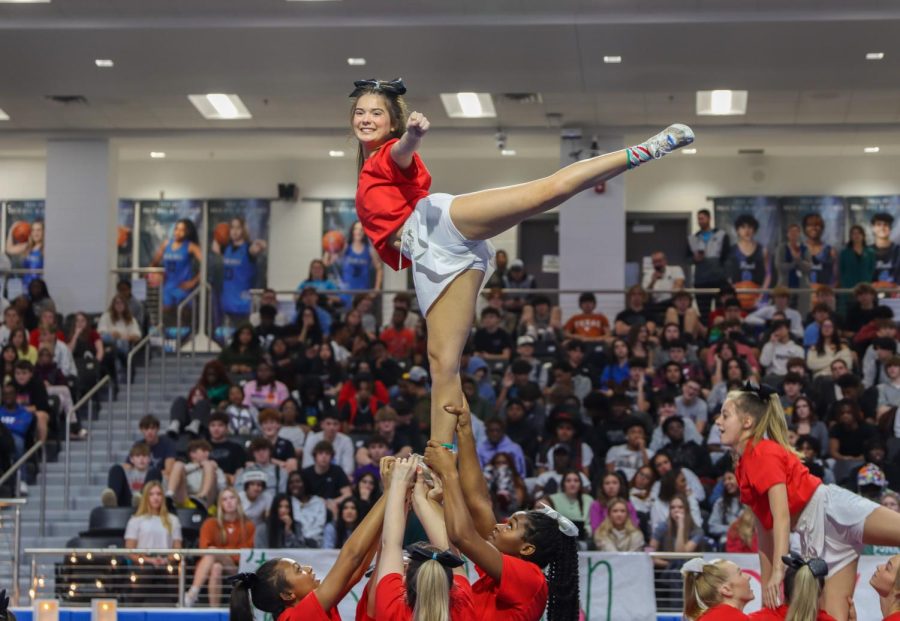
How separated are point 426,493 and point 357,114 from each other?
4.19ft

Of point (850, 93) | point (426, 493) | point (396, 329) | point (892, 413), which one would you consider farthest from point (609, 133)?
point (426, 493)

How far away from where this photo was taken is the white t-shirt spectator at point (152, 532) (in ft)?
33.4

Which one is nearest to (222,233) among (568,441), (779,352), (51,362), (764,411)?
(51,362)

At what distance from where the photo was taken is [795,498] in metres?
5.30

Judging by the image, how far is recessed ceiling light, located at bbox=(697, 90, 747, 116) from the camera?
49.1 ft

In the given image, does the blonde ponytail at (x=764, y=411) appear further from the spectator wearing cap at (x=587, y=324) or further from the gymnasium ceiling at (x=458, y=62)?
the spectator wearing cap at (x=587, y=324)

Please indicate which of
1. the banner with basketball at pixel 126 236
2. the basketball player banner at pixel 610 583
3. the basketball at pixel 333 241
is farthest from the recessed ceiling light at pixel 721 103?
the banner with basketball at pixel 126 236

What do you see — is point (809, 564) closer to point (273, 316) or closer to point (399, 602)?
point (399, 602)

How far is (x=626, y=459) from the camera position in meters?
11.2

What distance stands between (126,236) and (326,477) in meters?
8.93

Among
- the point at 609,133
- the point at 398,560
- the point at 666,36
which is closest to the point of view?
the point at 398,560

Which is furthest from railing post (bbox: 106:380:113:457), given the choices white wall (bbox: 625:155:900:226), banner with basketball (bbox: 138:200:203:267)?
white wall (bbox: 625:155:900:226)

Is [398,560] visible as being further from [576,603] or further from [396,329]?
[396,329]

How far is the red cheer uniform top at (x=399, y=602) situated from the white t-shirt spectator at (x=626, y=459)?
707 cm
